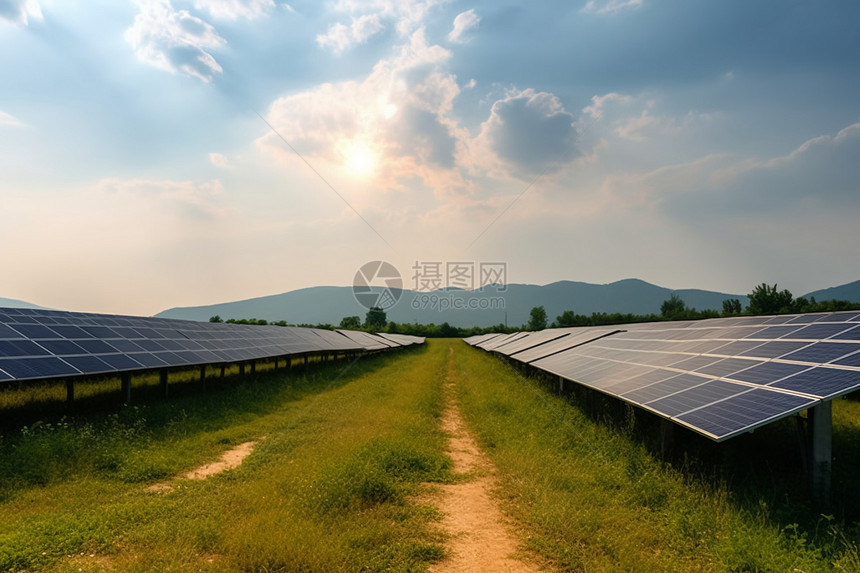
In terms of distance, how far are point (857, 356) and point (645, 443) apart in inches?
178

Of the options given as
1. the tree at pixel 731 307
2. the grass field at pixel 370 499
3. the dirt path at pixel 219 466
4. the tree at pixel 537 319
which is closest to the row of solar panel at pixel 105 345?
the grass field at pixel 370 499

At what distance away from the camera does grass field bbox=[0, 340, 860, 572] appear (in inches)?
227

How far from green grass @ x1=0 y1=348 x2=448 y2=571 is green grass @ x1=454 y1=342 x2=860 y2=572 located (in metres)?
1.78

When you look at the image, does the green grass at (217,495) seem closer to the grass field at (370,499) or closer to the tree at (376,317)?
the grass field at (370,499)

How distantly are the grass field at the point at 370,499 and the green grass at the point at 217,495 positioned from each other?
1.3 inches

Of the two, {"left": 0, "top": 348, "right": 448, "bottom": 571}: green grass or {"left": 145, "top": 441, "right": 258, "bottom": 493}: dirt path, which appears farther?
{"left": 145, "top": 441, "right": 258, "bottom": 493}: dirt path

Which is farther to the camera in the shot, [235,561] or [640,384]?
[640,384]

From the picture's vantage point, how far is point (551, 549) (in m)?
6.24

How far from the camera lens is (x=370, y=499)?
7.88m

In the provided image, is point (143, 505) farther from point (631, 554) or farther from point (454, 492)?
point (631, 554)

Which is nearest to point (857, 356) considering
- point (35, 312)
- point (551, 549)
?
point (551, 549)

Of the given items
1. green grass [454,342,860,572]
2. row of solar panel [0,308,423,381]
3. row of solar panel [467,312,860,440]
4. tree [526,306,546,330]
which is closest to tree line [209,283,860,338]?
tree [526,306,546,330]

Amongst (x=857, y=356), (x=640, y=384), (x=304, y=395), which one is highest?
(x=857, y=356)

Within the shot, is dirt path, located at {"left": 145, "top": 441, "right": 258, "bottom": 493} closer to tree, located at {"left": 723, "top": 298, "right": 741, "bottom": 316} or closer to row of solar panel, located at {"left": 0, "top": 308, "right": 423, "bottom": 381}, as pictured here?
row of solar panel, located at {"left": 0, "top": 308, "right": 423, "bottom": 381}
